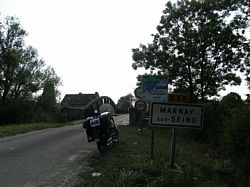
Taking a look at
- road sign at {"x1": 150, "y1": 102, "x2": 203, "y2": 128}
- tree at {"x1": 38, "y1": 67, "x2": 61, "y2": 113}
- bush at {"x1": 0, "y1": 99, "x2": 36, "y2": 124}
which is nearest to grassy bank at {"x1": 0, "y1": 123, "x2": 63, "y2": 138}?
road sign at {"x1": 150, "y1": 102, "x2": 203, "y2": 128}

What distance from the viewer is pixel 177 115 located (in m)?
9.02

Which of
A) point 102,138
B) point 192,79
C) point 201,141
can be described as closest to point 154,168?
point 102,138

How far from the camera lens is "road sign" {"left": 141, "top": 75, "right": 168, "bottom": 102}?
1113 centimetres

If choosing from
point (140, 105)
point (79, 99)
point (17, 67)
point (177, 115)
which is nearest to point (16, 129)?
point (140, 105)

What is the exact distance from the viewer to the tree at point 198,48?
26.6 metres

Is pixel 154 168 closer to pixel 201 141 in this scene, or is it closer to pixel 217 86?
pixel 201 141

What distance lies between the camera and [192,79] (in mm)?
29469

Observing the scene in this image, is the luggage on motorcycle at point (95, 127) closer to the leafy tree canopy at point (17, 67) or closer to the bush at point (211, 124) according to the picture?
the bush at point (211, 124)

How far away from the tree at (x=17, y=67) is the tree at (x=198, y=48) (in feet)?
99.5

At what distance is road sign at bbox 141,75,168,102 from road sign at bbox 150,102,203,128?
2.05 meters

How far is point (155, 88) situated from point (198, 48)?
Result: 17480 mm

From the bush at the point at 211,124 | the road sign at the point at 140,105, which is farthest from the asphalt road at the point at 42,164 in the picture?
the bush at the point at 211,124

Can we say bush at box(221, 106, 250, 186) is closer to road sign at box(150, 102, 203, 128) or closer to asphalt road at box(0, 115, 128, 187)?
road sign at box(150, 102, 203, 128)

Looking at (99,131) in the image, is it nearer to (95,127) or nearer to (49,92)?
(95,127)
